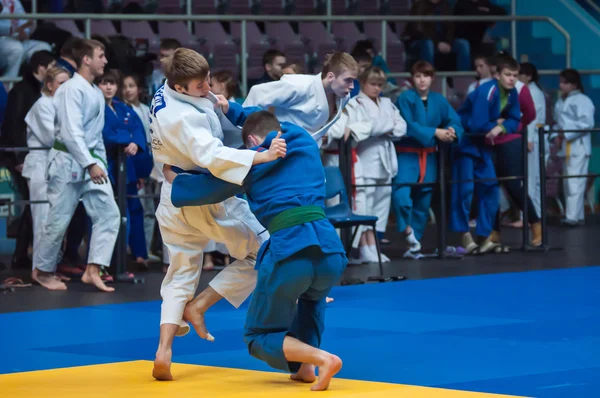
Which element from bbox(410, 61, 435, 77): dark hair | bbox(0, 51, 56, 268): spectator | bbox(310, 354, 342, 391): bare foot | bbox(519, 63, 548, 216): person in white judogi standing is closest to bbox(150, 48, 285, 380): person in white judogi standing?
bbox(310, 354, 342, 391): bare foot

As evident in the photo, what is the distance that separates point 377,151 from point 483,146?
1146mm

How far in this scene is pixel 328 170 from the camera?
28.5ft

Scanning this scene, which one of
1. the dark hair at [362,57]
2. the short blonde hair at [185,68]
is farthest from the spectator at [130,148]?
the short blonde hair at [185,68]

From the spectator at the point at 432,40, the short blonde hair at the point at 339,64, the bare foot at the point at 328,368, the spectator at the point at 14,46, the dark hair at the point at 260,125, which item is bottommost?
the bare foot at the point at 328,368

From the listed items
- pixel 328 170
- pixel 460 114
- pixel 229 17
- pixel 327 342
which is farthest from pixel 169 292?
pixel 229 17

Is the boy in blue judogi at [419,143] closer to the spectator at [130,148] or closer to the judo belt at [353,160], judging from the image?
the judo belt at [353,160]

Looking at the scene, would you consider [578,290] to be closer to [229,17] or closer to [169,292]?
[169,292]

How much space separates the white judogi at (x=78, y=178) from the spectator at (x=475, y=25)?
7.06 metres

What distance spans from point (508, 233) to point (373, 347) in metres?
6.97

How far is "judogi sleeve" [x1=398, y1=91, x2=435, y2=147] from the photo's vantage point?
9.92 metres

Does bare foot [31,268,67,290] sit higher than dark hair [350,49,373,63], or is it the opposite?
dark hair [350,49,373,63]

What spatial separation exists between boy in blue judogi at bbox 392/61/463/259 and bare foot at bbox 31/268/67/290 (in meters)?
3.10

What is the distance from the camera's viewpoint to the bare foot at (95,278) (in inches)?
327

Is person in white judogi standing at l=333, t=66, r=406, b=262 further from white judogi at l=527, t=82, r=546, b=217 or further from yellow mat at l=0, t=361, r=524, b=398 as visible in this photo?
yellow mat at l=0, t=361, r=524, b=398
